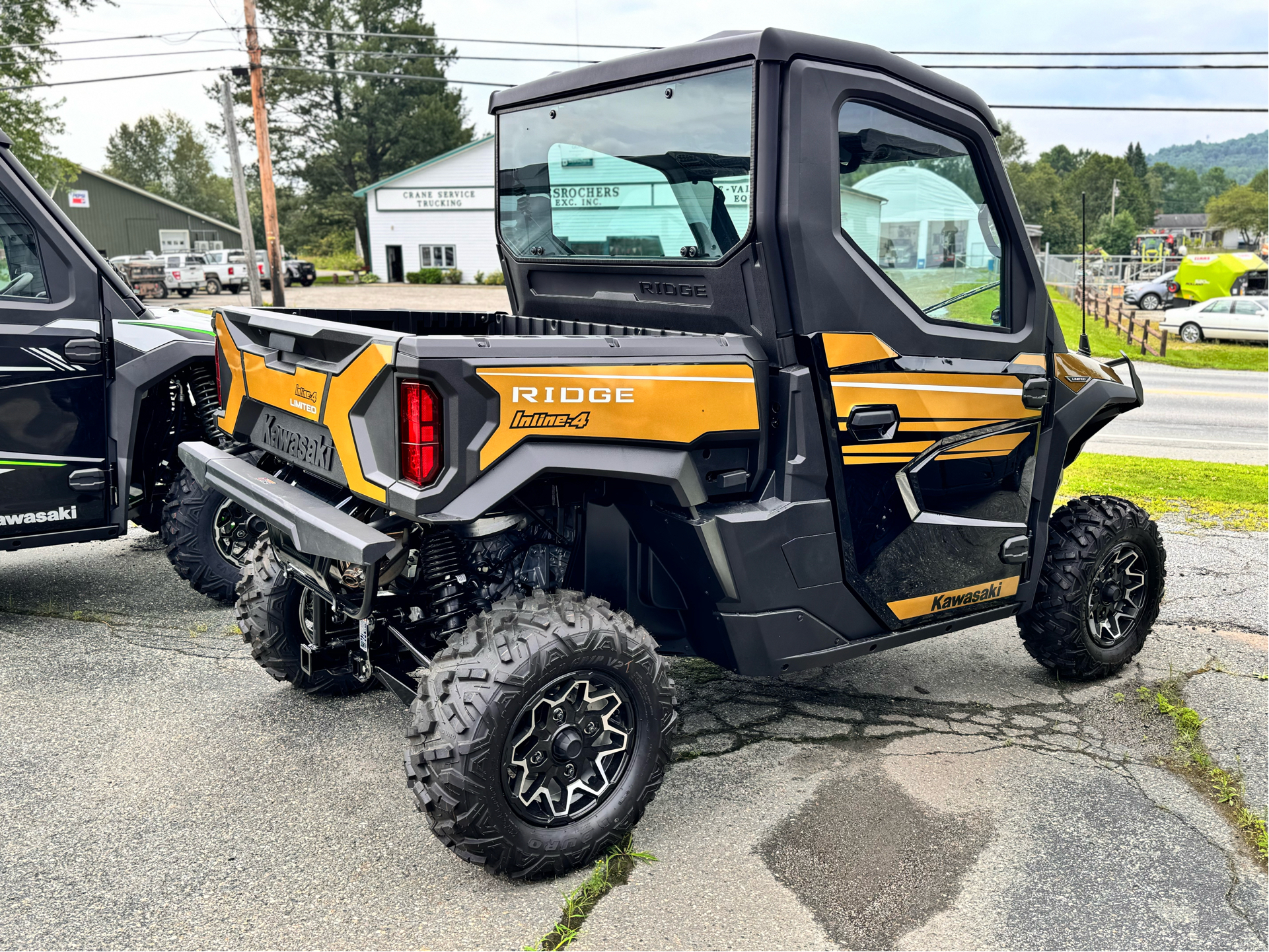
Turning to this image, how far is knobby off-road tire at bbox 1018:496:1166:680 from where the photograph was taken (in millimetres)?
Result: 4223

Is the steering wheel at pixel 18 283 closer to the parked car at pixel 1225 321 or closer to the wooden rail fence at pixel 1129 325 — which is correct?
the wooden rail fence at pixel 1129 325

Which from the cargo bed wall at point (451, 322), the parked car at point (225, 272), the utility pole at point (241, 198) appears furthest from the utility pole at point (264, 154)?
the cargo bed wall at point (451, 322)

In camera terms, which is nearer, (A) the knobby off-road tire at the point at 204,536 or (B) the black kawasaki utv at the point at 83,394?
(B) the black kawasaki utv at the point at 83,394

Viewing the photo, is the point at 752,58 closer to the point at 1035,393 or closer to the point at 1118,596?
the point at 1035,393

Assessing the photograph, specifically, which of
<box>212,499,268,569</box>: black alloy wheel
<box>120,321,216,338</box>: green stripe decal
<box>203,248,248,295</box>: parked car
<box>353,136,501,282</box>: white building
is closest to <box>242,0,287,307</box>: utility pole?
<box>203,248,248,295</box>: parked car

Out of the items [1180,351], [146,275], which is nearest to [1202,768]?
[1180,351]

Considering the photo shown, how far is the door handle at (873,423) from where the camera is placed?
3311 millimetres

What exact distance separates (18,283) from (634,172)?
3199 millimetres

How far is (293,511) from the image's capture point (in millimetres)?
3023

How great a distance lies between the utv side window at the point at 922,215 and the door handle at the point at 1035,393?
250 mm

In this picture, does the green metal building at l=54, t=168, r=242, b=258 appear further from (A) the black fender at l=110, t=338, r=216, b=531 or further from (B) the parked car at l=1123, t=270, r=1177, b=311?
(A) the black fender at l=110, t=338, r=216, b=531

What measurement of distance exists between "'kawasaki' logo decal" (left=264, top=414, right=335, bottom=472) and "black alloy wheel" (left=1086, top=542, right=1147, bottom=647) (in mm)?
3092

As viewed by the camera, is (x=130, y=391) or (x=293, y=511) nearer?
(x=293, y=511)

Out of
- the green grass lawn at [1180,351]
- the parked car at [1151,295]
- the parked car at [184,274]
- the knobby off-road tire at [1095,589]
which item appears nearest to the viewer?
the knobby off-road tire at [1095,589]
